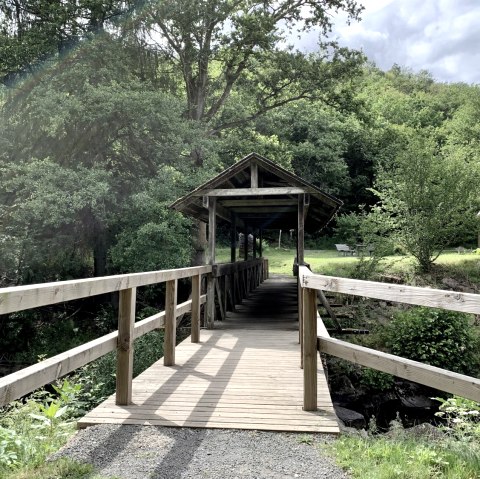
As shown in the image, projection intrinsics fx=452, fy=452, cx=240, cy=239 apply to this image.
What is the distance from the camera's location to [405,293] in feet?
8.63

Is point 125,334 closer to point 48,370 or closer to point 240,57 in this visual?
point 48,370

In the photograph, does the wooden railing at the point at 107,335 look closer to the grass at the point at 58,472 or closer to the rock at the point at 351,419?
the grass at the point at 58,472

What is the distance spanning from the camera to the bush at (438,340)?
9781 mm

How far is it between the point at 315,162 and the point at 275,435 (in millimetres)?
33436

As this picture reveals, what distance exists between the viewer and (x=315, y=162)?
35375mm

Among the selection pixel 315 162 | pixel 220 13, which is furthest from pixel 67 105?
pixel 315 162

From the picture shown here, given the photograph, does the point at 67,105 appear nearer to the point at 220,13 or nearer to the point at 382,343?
the point at 220,13

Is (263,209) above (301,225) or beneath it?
above

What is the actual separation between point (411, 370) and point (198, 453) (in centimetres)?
146

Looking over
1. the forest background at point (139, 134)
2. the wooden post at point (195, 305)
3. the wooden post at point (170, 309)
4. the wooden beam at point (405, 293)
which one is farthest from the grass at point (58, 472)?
the forest background at point (139, 134)

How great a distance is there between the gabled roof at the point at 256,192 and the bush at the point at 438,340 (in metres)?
3.22

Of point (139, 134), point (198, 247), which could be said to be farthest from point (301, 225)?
point (139, 134)

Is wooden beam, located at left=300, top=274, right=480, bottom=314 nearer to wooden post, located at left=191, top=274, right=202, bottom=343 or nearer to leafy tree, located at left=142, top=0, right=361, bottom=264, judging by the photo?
wooden post, located at left=191, top=274, right=202, bottom=343

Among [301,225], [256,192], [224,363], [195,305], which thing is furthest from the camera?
[301,225]
